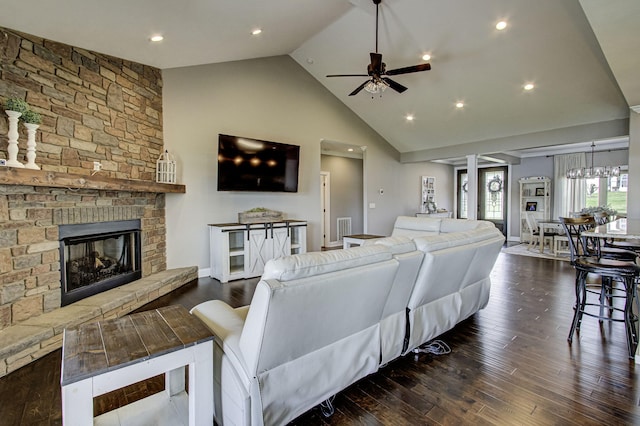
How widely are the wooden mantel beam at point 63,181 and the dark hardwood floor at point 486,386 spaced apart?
1428mm

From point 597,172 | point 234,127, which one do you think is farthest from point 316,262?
point 597,172

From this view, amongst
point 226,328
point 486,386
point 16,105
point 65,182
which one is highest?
point 16,105

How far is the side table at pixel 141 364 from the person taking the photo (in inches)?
47.0

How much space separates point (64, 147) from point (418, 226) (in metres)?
4.53

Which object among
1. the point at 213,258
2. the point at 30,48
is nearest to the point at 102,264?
the point at 213,258

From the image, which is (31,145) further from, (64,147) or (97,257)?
(97,257)

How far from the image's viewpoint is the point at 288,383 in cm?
163

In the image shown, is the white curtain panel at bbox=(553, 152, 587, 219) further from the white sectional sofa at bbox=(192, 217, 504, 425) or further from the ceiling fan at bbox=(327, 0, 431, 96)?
the white sectional sofa at bbox=(192, 217, 504, 425)

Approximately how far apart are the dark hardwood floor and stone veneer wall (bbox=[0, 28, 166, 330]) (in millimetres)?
785

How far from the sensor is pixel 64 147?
3205mm

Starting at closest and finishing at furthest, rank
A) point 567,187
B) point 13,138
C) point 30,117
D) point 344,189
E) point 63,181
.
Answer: point 13,138, point 30,117, point 63,181, point 567,187, point 344,189

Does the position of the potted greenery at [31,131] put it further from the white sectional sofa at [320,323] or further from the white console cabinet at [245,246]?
the white console cabinet at [245,246]

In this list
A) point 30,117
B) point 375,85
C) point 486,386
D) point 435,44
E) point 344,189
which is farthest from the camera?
point 344,189

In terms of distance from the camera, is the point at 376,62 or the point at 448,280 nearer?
the point at 448,280
